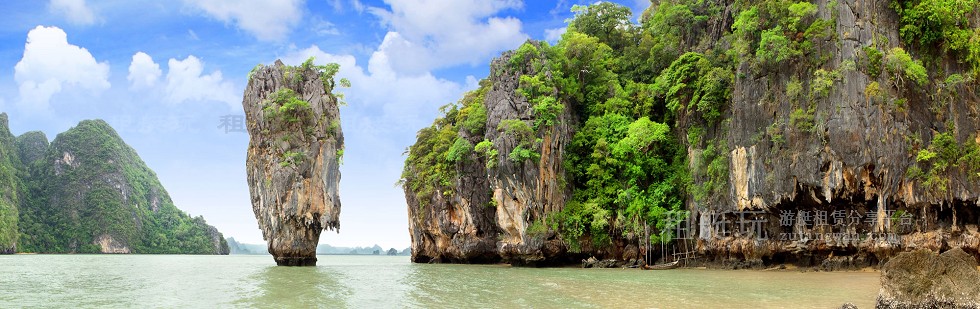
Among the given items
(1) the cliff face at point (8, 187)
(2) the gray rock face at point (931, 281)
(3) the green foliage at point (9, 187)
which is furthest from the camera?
(3) the green foliage at point (9, 187)

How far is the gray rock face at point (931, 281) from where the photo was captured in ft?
32.0

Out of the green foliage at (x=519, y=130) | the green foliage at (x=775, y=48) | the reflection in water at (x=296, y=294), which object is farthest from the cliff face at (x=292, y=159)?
the green foliage at (x=775, y=48)

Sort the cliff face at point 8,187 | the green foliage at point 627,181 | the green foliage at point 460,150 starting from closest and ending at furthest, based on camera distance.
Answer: the green foliage at point 627,181 < the green foliage at point 460,150 < the cliff face at point 8,187

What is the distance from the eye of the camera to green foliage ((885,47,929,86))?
21359 millimetres

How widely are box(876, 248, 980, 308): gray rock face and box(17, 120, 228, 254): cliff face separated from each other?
79.3 metres

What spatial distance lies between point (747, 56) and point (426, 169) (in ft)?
56.8

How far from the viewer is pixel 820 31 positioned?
23.3 metres

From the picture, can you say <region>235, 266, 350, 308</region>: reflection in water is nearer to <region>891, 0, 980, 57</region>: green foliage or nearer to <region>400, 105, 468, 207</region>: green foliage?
<region>400, 105, 468, 207</region>: green foliage

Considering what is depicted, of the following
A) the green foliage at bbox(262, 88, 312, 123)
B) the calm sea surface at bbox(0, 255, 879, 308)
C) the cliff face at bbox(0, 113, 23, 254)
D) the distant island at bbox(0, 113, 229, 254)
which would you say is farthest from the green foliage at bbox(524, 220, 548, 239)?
the distant island at bbox(0, 113, 229, 254)

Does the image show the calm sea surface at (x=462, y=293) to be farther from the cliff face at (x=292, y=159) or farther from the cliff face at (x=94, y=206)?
the cliff face at (x=94, y=206)

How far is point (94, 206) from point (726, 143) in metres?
77.8

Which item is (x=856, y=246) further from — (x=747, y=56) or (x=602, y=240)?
(x=602, y=240)

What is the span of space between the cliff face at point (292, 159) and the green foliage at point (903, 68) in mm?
22631

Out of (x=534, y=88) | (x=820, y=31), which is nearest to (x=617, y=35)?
(x=534, y=88)
